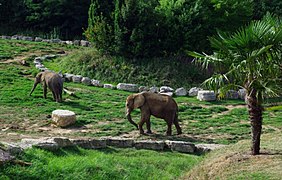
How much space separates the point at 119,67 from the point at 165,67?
2400 millimetres

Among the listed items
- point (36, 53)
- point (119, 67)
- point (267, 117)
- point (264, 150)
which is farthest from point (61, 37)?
point (264, 150)

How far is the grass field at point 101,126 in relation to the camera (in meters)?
12.4

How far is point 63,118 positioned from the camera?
18141 mm

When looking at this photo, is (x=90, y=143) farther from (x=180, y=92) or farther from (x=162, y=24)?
(x=162, y=24)

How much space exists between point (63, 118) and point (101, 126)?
1.30m

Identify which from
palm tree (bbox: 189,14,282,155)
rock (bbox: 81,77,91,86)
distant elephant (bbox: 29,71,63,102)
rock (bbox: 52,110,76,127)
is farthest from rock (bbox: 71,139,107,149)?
rock (bbox: 81,77,91,86)

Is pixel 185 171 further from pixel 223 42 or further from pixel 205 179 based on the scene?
pixel 223 42

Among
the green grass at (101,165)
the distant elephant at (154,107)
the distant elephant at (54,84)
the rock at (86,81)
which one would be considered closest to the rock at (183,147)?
the green grass at (101,165)

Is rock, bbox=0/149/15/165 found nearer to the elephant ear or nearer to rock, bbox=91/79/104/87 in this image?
the elephant ear

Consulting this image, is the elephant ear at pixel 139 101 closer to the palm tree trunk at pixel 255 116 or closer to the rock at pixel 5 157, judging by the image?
the palm tree trunk at pixel 255 116

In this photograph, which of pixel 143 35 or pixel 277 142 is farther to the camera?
pixel 143 35

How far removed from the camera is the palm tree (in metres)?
11.5

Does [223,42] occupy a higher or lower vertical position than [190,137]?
higher

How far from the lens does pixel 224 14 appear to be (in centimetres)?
2816
